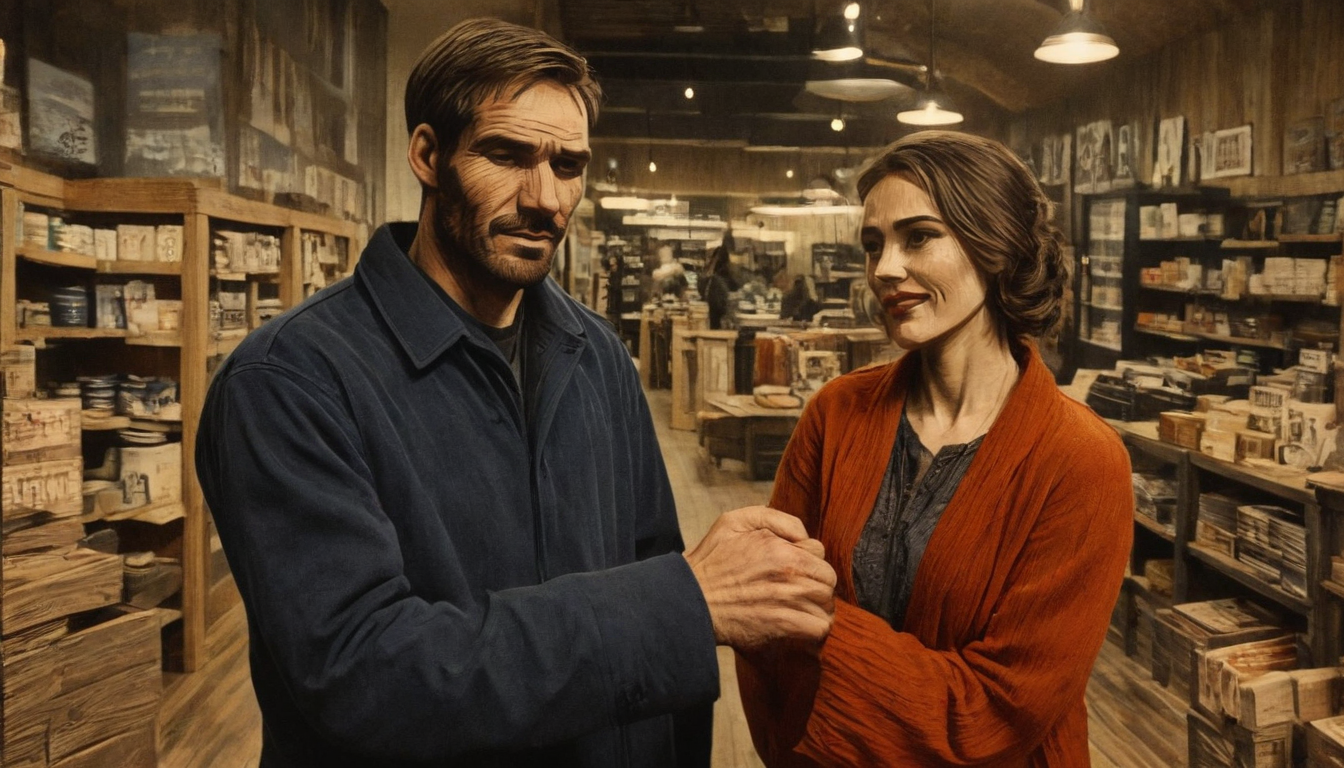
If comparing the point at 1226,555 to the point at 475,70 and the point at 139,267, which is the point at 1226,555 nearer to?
the point at 475,70

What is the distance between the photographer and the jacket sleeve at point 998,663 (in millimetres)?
1415

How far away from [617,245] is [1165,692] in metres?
2.77

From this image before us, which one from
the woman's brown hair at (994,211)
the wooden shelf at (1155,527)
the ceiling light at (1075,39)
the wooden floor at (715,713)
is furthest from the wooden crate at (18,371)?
the wooden shelf at (1155,527)

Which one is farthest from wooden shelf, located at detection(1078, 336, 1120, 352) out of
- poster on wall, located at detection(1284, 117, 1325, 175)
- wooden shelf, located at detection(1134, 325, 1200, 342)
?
poster on wall, located at detection(1284, 117, 1325, 175)

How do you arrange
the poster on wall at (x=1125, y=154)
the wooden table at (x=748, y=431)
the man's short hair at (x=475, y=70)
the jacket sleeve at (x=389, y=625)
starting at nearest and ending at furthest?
the jacket sleeve at (x=389, y=625) → the man's short hair at (x=475, y=70) → the wooden table at (x=748, y=431) → the poster on wall at (x=1125, y=154)

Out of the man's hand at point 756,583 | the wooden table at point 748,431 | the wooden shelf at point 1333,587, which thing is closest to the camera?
the man's hand at point 756,583

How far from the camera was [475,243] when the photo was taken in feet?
4.07

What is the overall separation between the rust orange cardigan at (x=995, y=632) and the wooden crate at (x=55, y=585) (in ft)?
6.64

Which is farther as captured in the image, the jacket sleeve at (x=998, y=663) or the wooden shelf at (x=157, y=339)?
the wooden shelf at (x=157, y=339)

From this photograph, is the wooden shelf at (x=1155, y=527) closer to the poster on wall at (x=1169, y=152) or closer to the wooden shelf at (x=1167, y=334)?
the wooden shelf at (x=1167, y=334)

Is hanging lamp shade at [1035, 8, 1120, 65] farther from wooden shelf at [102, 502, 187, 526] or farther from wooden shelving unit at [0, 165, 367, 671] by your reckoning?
wooden shelf at [102, 502, 187, 526]

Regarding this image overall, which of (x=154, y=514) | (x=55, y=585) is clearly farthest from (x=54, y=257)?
(x=55, y=585)

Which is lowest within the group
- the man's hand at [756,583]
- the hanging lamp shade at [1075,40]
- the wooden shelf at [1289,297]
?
the man's hand at [756,583]

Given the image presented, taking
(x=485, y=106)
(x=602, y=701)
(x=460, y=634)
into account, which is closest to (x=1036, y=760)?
(x=602, y=701)
